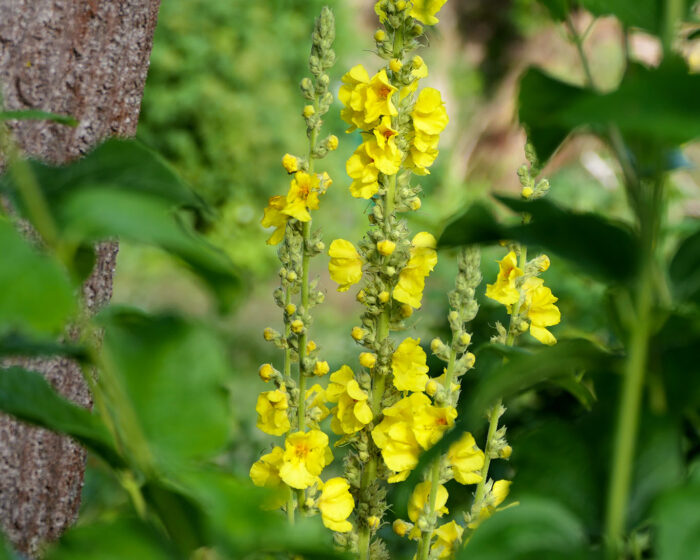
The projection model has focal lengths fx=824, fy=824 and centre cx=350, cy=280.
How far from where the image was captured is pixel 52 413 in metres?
0.37

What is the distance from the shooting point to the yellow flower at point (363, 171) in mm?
618

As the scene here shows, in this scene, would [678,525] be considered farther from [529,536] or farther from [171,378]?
[171,378]

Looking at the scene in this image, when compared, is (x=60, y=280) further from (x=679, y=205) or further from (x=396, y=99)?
(x=679, y=205)

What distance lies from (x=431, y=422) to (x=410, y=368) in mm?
50

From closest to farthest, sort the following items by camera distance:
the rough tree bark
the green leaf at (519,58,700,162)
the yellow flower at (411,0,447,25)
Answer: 1. the green leaf at (519,58,700,162)
2. the yellow flower at (411,0,447,25)
3. the rough tree bark

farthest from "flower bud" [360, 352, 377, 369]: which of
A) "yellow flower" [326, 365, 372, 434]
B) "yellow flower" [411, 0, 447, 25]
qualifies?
"yellow flower" [411, 0, 447, 25]

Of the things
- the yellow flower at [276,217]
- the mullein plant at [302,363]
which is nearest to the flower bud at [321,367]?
the mullein plant at [302,363]

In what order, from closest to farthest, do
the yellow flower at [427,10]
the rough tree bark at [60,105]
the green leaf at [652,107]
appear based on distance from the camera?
the green leaf at [652,107], the yellow flower at [427,10], the rough tree bark at [60,105]

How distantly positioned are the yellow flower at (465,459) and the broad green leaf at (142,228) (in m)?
0.30

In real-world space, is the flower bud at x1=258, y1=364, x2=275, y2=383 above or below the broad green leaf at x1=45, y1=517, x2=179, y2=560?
above

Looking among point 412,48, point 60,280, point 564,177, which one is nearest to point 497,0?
point 564,177

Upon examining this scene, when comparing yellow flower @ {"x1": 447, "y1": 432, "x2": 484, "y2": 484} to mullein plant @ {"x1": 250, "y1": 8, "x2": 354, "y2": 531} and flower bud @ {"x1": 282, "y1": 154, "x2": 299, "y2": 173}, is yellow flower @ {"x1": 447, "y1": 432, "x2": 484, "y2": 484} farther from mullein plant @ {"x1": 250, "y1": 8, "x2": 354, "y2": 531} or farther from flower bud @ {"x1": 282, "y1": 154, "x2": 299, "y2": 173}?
flower bud @ {"x1": 282, "y1": 154, "x2": 299, "y2": 173}

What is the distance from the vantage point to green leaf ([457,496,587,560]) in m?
0.34

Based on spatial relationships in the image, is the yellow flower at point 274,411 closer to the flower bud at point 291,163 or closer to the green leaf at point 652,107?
the flower bud at point 291,163
